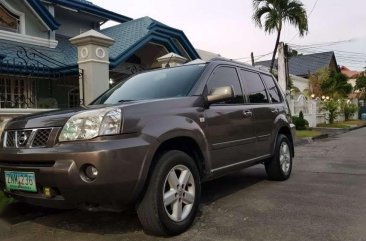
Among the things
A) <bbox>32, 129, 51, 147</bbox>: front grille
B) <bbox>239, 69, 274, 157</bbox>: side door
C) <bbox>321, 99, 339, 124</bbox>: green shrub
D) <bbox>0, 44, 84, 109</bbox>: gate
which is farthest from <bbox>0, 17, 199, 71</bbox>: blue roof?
<bbox>321, 99, 339, 124</bbox>: green shrub

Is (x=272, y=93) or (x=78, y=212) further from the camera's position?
(x=272, y=93)

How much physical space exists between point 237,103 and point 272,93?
1.55 meters

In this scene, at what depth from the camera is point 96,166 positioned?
3.46 metres

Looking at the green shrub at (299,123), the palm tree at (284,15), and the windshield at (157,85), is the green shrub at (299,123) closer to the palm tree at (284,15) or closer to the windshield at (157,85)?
the palm tree at (284,15)

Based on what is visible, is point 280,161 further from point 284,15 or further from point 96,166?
point 284,15

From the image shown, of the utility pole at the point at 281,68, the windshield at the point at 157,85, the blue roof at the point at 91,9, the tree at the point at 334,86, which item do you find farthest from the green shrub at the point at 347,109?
the windshield at the point at 157,85

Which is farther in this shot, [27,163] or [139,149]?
[27,163]

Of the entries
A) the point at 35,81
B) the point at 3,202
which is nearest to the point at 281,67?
the point at 35,81

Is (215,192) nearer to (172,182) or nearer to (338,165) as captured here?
(172,182)

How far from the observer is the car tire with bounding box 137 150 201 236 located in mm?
3791

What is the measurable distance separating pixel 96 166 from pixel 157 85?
5.84 ft

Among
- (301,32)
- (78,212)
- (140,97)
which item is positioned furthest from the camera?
(301,32)

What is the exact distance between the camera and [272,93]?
677 centimetres

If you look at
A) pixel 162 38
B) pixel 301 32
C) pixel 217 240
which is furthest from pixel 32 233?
pixel 301 32
